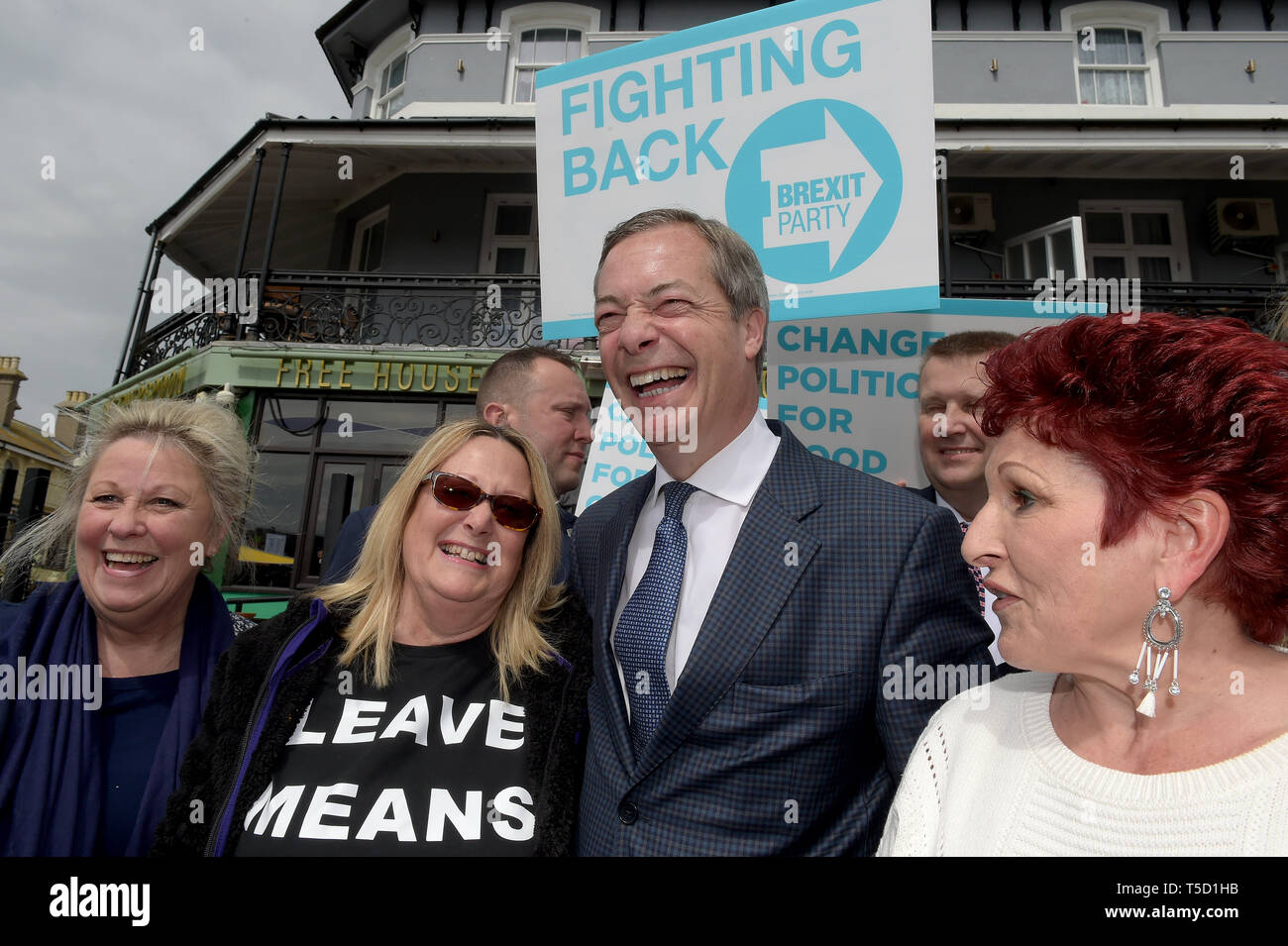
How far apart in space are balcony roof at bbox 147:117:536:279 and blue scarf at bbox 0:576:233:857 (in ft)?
33.2

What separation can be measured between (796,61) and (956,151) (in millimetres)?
9260

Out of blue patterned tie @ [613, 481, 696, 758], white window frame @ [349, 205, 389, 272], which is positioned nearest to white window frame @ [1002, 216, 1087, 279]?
blue patterned tie @ [613, 481, 696, 758]

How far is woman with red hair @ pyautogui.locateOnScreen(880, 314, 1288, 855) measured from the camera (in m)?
1.15

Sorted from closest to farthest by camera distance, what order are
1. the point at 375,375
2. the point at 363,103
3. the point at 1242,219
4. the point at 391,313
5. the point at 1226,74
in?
the point at 375,375, the point at 391,313, the point at 1242,219, the point at 1226,74, the point at 363,103

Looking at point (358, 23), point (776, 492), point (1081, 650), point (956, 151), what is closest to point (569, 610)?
point (776, 492)

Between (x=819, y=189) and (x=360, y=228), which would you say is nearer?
(x=819, y=189)

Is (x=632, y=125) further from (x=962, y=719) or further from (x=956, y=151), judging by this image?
(x=956, y=151)

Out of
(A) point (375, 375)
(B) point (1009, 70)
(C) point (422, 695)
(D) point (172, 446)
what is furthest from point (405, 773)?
(B) point (1009, 70)

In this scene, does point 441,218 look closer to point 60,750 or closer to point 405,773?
point 60,750

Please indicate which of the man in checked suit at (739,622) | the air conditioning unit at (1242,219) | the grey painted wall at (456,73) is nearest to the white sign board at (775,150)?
the man in checked suit at (739,622)

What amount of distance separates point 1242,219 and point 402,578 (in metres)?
14.2

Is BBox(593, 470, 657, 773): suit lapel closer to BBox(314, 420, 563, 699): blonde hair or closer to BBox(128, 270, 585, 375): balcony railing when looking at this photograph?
BBox(314, 420, 563, 699): blonde hair

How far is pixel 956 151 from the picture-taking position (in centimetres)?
1057

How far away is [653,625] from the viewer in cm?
A: 179
